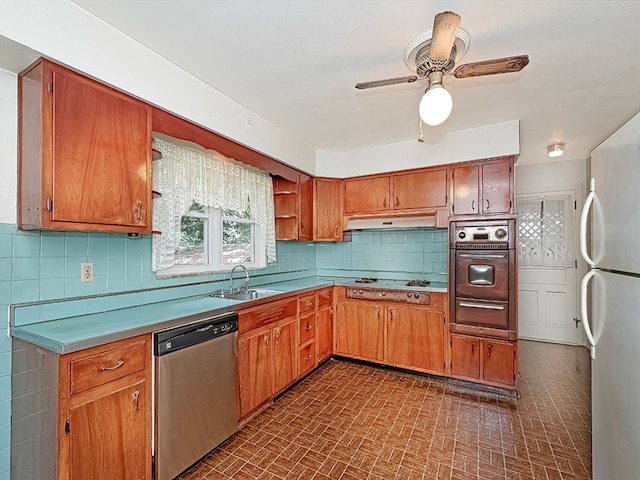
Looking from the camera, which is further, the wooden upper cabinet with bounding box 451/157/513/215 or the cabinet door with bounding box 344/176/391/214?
the cabinet door with bounding box 344/176/391/214

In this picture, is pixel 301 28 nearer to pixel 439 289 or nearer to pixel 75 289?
pixel 75 289

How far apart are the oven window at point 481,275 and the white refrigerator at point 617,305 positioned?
1.18 metres

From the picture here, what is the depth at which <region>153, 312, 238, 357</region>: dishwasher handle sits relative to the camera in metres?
1.76

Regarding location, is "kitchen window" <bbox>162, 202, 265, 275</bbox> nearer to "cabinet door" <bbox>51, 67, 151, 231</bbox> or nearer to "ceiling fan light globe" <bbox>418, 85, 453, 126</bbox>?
"cabinet door" <bbox>51, 67, 151, 231</bbox>

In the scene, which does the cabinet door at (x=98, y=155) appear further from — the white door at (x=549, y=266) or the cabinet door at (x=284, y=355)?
the white door at (x=549, y=266)

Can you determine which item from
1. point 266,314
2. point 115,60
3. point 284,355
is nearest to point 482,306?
point 284,355

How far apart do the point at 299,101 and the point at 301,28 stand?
853mm

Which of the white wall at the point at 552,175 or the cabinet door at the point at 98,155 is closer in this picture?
the cabinet door at the point at 98,155

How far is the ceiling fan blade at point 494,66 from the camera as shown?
5.04 ft

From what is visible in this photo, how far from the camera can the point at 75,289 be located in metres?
1.88

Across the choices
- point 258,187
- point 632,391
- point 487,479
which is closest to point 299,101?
point 258,187

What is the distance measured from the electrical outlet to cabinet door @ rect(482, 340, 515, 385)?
10.6 feet

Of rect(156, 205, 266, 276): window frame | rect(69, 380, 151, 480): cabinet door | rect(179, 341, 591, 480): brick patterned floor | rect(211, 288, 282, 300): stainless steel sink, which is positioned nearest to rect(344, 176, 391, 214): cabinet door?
rect(156, 205, 266, 276): window frame

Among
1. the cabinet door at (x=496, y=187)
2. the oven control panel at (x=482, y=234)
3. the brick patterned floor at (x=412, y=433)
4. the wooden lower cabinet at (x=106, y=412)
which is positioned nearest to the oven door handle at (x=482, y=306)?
the oven control panel at (x=482, y=234)
